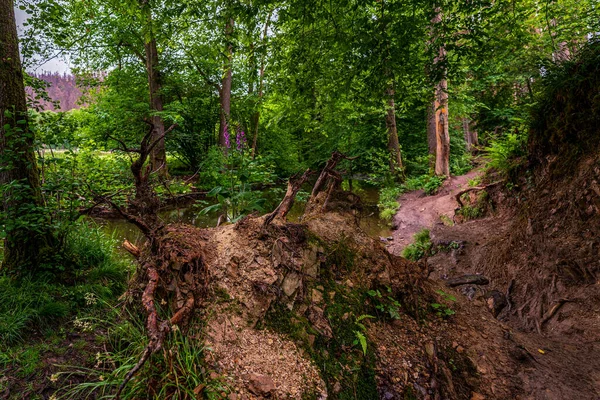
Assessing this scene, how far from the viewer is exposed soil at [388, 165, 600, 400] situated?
229 cm

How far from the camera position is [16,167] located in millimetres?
2791

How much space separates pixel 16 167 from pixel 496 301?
20.3ft

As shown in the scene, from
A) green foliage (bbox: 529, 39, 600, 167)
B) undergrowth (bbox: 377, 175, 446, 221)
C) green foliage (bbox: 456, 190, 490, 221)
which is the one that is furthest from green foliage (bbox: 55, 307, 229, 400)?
undergrowth (bbox: 377, 175, 446, 221)

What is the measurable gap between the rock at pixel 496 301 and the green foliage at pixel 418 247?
8.07 feet

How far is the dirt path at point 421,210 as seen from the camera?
8.77m

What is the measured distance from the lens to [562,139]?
470 centimetres

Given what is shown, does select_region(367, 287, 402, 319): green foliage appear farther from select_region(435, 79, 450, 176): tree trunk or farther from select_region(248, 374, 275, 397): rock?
select_region(435, 79, 450, 176): tree trunk

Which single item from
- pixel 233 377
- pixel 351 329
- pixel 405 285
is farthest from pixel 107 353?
pixel 405 285

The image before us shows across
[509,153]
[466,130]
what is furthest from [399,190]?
[466,130]

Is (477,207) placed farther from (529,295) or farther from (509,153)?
(529,295)

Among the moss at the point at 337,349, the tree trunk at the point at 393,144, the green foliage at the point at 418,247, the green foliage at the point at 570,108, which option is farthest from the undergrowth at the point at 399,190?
the moss at the point at 337,349

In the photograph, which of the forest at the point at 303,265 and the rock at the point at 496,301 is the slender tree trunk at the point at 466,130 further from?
the rock at the point at 496,301

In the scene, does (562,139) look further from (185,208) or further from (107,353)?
(185,208)

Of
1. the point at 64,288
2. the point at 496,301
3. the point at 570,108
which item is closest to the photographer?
the point at 64,288
